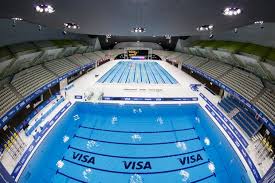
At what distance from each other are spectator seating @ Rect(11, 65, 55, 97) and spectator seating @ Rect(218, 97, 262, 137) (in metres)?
10.6

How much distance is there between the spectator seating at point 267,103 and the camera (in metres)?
7.71

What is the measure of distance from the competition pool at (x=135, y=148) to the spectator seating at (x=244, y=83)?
2.38m

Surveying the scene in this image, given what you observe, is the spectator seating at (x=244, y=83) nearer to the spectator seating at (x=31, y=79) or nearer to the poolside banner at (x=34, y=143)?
the poolside banner at (x=34, y=143)

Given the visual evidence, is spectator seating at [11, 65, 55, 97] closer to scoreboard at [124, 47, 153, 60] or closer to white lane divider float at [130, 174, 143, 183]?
white lane divider float at [130, 174, 143, 183]

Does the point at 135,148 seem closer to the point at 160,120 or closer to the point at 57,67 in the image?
the point at 160,120

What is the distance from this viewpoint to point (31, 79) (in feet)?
34.9

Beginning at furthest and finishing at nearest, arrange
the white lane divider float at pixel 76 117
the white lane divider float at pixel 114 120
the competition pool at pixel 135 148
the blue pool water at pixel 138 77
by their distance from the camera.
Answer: the blue pool water at pixel 138 77, the white lane divider float at pixel 76 117, the white lane divider float at pixel 114 120, the competition pool at pixel 135 148

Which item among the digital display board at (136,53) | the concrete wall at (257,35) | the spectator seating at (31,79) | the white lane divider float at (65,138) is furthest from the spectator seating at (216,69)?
the digital display board at (136,53)

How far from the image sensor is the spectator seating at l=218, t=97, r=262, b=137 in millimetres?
8312

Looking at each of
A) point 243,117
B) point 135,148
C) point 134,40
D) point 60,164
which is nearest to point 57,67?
point 60,164

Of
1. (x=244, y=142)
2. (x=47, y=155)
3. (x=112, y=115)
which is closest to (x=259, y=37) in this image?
(x=244, y=142)

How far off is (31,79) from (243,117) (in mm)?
11811

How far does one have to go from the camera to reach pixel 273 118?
729 cm

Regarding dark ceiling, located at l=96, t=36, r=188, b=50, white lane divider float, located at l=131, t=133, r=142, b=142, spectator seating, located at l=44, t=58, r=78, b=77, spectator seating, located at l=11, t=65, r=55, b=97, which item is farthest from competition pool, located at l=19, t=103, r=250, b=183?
dark ceiling, located at l=96, t=36, r=188, b=50
